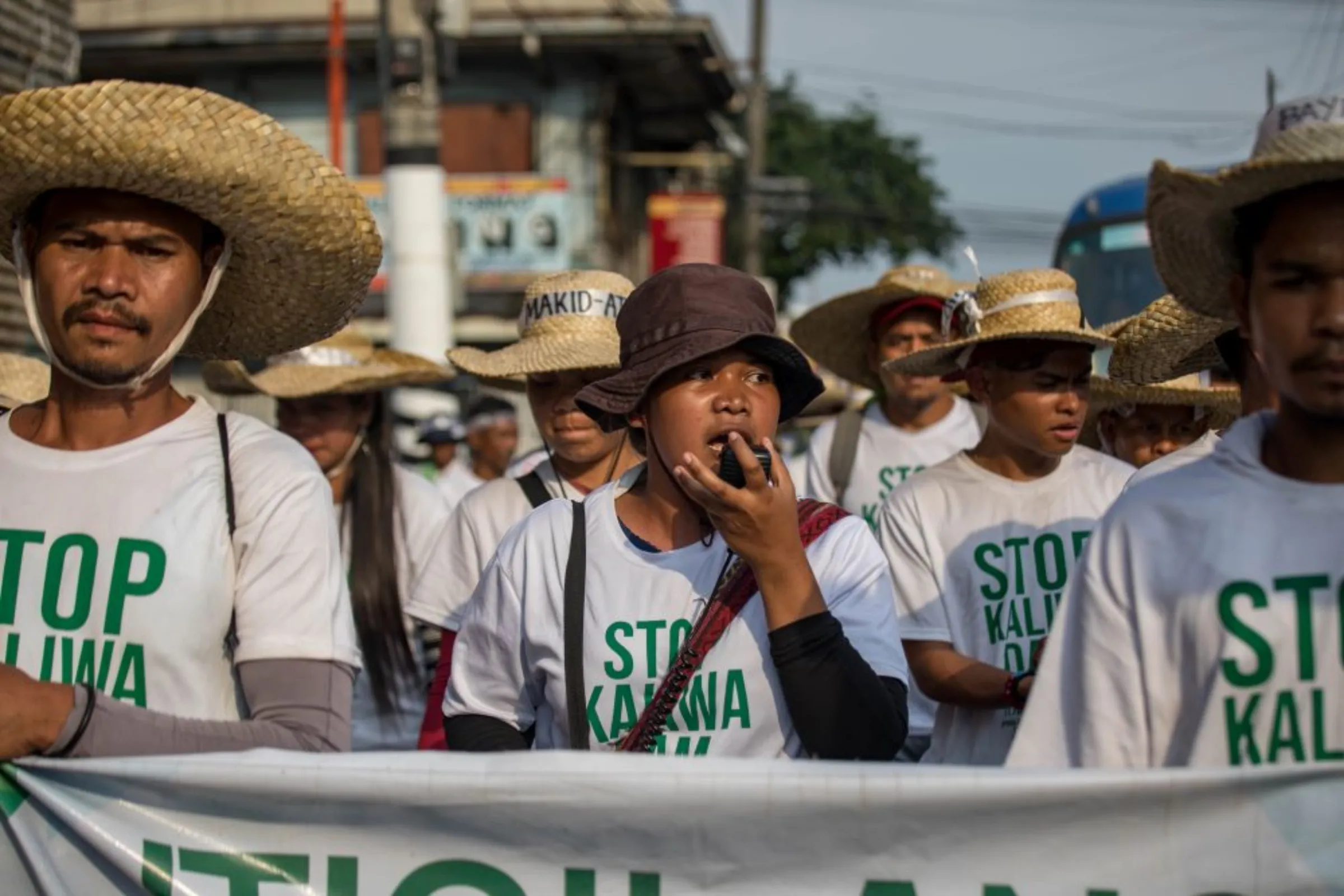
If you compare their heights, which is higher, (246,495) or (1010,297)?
(1010,297)

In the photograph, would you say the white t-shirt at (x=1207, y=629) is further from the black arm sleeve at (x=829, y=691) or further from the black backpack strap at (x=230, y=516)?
the black backpack strap at (x=230, y=516)

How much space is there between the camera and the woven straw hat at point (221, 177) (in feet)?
10.1

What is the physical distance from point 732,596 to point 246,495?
3.01 ft

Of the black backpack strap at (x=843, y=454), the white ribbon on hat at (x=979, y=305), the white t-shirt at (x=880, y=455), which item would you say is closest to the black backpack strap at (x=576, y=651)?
the white ribbon on hat at (x=979, y=305)

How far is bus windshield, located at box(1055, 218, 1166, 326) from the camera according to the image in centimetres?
1512

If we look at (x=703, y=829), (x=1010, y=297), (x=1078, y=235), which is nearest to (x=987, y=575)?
(x=1010, y=297)

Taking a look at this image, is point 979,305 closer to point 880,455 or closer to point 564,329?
point 564,329

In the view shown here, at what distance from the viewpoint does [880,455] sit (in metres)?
7.54

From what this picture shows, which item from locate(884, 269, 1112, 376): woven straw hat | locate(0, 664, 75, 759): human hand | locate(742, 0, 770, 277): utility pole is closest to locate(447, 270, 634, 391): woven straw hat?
locate(884, 269, 1112, 376): woven straw hat

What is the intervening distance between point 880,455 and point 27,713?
16.6 feet

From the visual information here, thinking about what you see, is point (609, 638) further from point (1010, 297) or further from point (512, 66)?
point (512, 66)

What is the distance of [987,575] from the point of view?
478 centimetres

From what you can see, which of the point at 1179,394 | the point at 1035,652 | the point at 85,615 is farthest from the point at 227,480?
the point at 1179,394

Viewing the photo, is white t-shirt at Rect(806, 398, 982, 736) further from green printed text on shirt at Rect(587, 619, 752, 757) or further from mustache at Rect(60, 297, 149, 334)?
mustache at Rect(60, 297, 149, 334)
